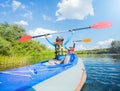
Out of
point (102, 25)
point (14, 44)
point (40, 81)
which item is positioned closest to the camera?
point (40, 81)

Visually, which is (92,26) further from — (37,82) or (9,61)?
(9,61)

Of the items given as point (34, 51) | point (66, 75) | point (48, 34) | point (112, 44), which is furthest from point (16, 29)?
point (112, 44)

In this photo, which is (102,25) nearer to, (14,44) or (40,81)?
(40,81)

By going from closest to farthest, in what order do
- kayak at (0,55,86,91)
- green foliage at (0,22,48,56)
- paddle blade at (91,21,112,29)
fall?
kayak at (0,55,86,91) < paddle blade at (91,21,112,29) < green foliage at (0,22,48,56)

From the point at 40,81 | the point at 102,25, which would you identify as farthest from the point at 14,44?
the point at 40,81

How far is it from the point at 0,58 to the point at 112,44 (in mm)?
87078

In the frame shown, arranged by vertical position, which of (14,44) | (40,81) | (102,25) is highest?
(102,25)

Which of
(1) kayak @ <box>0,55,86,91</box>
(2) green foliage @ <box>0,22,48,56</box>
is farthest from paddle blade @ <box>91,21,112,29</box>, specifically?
(2) green foliage @ <box>0,22,48,56</box>

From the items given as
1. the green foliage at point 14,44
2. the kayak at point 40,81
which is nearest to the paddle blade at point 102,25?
the kayak at point 40,81

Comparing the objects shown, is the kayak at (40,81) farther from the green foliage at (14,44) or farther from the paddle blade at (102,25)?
the green foliage at (14,44)

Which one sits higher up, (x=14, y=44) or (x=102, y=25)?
(x=102, y=25)

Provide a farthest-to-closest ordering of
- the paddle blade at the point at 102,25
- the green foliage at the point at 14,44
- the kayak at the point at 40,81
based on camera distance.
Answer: the green foliage at the point at 14,44
the paddle blade at the point at 102,25
the kayak at the point at 40,81

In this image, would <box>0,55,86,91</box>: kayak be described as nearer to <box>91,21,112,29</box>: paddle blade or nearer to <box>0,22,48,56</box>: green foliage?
<box>91,21,112,29</box>: paddle blade

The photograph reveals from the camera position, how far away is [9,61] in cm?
2383
